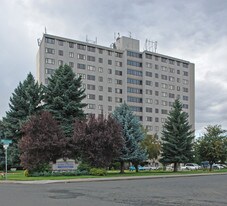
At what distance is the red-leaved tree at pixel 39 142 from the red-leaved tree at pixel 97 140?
2.32 m

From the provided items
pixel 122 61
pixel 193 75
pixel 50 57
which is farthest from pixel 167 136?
pixel 193 75

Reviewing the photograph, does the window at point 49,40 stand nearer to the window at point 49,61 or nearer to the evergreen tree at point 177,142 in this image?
the window at point 49,61

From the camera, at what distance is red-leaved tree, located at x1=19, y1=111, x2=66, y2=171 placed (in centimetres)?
3575

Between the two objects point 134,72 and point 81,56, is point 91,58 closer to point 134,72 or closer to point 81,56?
point 81,56

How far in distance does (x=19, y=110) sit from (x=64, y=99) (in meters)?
9.43

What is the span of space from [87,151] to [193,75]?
90.8m

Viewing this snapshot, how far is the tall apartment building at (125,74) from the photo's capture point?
9575 centimetres

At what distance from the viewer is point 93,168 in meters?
38.3

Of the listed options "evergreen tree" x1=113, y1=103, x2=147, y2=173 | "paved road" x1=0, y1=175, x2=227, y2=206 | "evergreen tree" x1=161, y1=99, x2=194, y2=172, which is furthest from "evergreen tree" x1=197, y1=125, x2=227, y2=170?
"paved road" x1=0, y1=175, x2=227, y2=206

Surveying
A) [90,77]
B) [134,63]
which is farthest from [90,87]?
[134,63]

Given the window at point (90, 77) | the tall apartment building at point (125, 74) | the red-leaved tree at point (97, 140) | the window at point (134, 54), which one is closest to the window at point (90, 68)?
the tall apartment building at point (125, 74)

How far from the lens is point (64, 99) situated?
4372cm

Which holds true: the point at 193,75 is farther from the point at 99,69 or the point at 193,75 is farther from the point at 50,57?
the point at 50,57

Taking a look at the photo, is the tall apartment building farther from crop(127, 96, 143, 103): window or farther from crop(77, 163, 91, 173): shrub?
crop(77, 163, 91, 173): shrub
